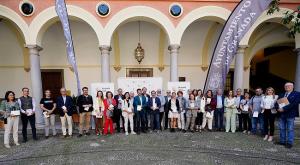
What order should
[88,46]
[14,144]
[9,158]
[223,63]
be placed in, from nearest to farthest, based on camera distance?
1. [9,158]
2. [14,144]
3. [223,63]
4. [88,46]

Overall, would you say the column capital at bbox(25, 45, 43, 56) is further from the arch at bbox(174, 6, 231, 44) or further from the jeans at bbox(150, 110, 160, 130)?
the arch at bbox(174, 6, 231, 44)

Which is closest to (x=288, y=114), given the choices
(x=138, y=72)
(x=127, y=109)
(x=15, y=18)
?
(x=127, y=109)

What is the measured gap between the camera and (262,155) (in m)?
5.07

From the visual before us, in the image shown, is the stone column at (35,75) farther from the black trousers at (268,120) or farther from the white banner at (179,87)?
the black trousers at (268,120)

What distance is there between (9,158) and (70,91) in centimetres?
672

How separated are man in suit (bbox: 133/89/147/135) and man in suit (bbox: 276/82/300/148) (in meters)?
4.39

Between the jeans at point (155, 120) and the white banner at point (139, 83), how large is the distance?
119cm

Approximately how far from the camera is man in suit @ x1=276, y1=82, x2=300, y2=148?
5.35 metres

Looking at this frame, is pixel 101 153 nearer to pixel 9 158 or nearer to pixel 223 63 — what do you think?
pixel 9 158

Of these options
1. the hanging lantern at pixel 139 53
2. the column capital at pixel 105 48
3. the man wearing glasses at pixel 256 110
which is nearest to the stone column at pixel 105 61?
the column capital at pixel 105 48

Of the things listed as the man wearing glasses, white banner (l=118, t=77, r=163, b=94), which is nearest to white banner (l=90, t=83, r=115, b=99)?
white banner (l=118, t=77, r=163, b=94)

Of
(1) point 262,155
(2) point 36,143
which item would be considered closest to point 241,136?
(1) point 262,155

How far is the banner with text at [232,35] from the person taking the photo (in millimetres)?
7297

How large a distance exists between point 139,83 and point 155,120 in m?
1.74
